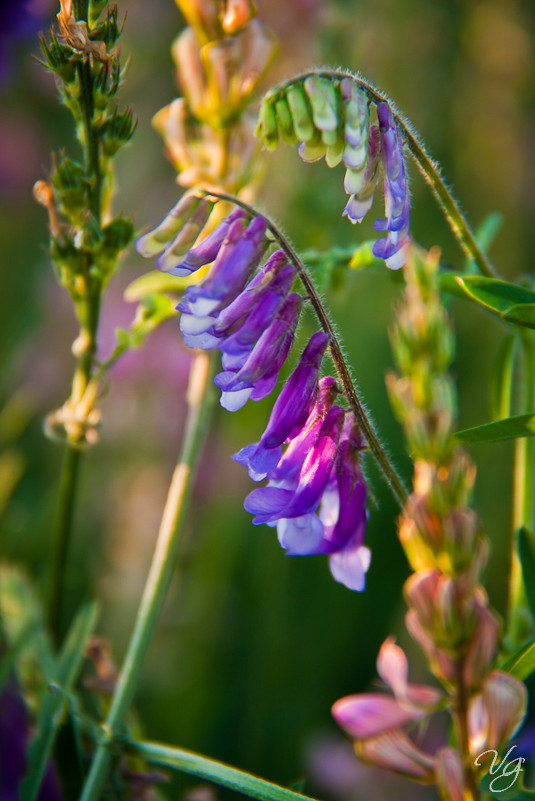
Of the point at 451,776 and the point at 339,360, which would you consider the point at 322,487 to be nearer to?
the point at 339,360

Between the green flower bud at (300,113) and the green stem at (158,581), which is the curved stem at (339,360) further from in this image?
the green stem at (158,581)

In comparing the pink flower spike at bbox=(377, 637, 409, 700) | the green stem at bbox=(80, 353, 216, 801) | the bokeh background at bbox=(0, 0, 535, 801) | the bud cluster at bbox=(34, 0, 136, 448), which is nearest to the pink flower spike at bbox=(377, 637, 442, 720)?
the pink flower spike at bbox=(377, 637, 409, 700)

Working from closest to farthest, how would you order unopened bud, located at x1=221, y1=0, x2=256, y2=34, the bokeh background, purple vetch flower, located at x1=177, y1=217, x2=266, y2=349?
purple vetch flower, located at x1=177, y1=217, x2=266, y2=349 < unopened bud, located at x1=221, y1=0, x2=256, y2=34 < the bokeh background

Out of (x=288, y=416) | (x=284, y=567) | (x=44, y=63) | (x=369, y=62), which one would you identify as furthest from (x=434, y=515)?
(x=369, y=62)

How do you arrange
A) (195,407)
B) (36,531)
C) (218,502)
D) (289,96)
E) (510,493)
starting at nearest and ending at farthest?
(289,96), (195,407), (36,531), (218,502), (510,493)

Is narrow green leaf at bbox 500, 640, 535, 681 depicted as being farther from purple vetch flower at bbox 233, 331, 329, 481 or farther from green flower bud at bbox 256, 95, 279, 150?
green flower bud at bbox 256, 95, 279, 150

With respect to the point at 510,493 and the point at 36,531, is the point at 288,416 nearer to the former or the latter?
the point at 36,531
